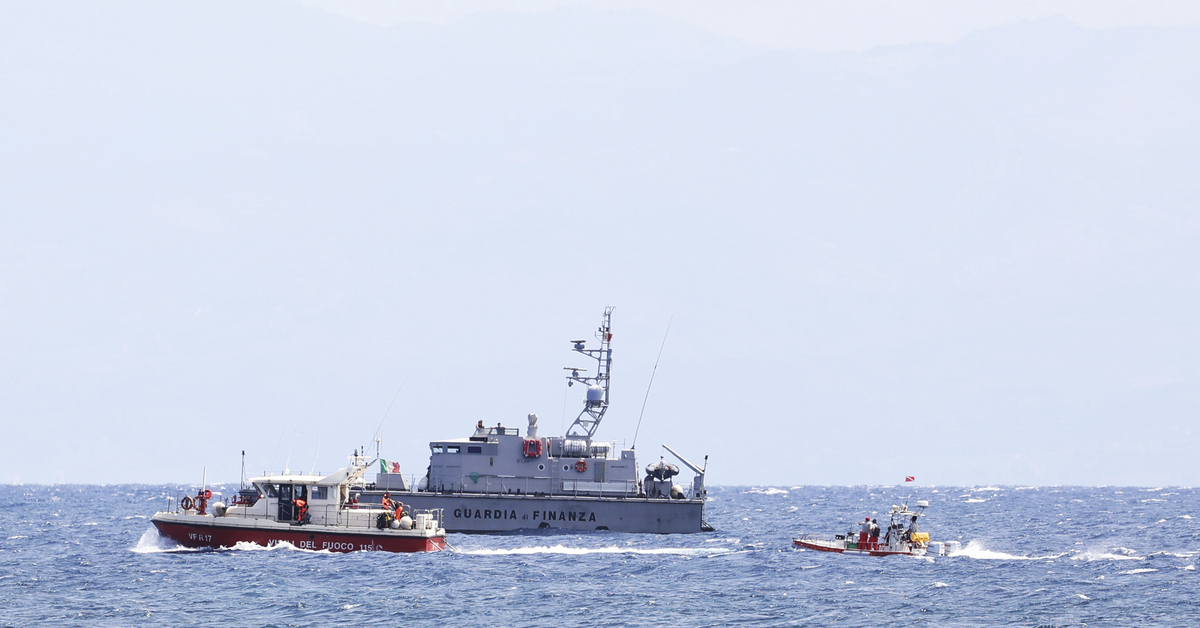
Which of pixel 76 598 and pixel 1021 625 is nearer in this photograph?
pixel 1021 625

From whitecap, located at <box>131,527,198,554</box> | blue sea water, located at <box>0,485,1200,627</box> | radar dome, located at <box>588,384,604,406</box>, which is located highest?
radar dome, located at <box>588,384,604,406</box>

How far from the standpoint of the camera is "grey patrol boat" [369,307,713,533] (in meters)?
60.9

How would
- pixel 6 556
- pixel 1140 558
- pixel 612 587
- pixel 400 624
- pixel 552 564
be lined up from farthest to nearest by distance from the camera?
pixel 1140 558 → pixel 6 556 → pixel 552 564 → pixel 612 587 → pixel 400 624

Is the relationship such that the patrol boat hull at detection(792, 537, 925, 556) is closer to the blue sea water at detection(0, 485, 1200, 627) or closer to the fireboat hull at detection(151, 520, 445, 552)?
the blue sea water at detection(0, 485, 1200, 627)

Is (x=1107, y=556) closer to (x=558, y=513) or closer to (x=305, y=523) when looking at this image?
(x=558, y=513)

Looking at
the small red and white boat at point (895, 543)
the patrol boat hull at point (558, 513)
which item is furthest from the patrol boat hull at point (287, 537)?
the small red and white boat at point (895, 543)

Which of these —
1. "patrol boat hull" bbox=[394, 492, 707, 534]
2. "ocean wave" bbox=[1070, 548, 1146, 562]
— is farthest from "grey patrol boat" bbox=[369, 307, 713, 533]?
"ocean wave" bbox=[1070, 548, 1146, 562]

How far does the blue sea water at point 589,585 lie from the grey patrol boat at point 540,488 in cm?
107

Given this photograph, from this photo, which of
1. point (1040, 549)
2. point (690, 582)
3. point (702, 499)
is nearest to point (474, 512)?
point (702, 499)

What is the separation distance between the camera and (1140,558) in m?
59.3

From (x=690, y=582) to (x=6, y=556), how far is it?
27.9m

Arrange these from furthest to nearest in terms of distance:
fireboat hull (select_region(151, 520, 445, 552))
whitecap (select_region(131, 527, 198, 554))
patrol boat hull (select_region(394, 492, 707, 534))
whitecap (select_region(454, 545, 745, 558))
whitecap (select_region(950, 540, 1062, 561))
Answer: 1. patrol boat hull (select_region(394, 492, 707, 534))
2. whitecap (select_region(950, 540, 1062, 561))
3. whitecap (select_region(454, 545, 745, 558))
4. whitecap (select_region(131, 527, 198, 554))
5. fireboat hull (select_region(151, 520, 445, 552))

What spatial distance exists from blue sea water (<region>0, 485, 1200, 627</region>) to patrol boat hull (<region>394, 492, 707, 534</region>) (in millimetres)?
858

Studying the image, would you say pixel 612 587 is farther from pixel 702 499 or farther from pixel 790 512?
pixel 790 512
